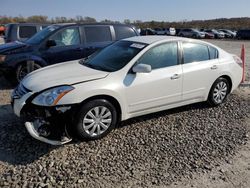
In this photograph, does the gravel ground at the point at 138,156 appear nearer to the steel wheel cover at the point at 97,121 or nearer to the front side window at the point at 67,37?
the steel wheel cover at the point at 97,121

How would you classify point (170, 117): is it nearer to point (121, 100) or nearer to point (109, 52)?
point (121, 100)

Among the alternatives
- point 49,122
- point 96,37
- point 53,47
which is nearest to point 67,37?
point 53,47

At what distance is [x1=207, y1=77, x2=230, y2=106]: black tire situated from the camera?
573 centimetres

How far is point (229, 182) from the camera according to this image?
132 inches

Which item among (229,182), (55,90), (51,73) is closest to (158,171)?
(229,182)

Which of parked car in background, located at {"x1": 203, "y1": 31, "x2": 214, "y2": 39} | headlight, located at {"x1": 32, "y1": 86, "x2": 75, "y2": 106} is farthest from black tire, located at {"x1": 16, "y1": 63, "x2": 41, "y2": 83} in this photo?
parked car in background, located at {"x1": 203, "y1": 31, "x2": 214, "y2": 39}

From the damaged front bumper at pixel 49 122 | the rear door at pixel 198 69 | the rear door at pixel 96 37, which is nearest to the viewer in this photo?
the damaged front bumper at pixel 49 122

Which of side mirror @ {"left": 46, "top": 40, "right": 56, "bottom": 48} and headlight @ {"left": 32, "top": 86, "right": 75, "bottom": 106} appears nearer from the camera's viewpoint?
headlight @ {"left": 32, "top": 86, "right": 75, "bottom": 106}

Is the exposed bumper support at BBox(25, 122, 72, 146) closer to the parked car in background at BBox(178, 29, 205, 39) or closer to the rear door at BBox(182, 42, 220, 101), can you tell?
the rear door at BBox(182, 42, 220, 101)

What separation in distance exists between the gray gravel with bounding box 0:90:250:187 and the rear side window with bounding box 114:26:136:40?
12.5ft

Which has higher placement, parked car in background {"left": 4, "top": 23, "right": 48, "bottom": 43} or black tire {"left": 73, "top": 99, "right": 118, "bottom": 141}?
parked car in background {"left": 4, "top": 23, "right": 48, "bottom": 43}

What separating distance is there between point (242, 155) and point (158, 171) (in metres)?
1.36

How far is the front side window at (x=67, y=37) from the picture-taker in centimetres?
747

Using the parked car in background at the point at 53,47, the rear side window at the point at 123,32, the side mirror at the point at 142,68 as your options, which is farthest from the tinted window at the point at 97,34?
the side mirror at the point at 142,68
